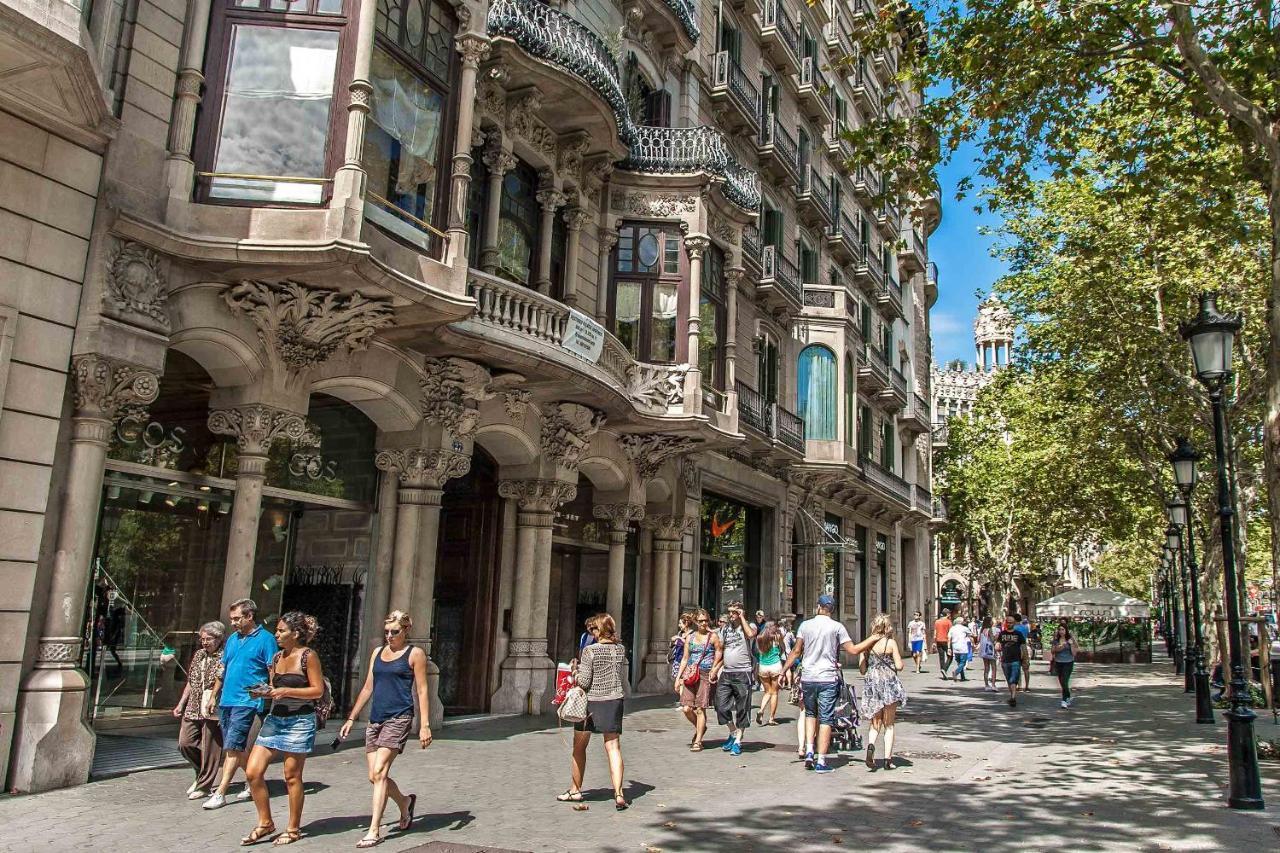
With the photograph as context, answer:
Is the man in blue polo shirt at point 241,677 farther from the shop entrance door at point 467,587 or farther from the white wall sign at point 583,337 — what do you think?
the shop entrance door at point 467,587

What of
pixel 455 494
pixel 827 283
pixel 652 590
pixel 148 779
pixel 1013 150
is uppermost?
pixel 827 283

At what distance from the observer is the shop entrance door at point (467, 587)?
16.1m

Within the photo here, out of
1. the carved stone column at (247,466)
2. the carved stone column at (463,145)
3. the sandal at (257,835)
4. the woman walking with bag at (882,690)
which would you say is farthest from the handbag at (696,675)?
the sandal at (257,835)

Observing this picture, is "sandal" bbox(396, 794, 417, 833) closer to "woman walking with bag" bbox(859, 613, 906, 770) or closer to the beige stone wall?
the beige stone wall

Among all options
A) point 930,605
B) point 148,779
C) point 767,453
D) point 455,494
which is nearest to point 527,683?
point 455,494

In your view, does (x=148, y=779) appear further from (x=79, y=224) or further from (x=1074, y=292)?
(x=1074, y=292)

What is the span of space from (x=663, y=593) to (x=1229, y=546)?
11555 mm

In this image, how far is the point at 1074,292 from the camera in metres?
25.1

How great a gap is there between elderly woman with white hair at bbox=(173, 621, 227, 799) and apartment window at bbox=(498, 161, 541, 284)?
8523mm

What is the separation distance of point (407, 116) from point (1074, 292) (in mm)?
18984

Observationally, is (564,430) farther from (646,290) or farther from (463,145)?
(463,145)

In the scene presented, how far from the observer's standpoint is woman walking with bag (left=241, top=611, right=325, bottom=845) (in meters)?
7.04

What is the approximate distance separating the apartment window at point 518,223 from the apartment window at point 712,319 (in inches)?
160

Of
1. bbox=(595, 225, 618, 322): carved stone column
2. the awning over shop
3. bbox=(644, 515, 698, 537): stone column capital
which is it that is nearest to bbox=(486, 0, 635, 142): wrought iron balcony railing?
bbox=(595, 225, 618, 322): carved stone column
